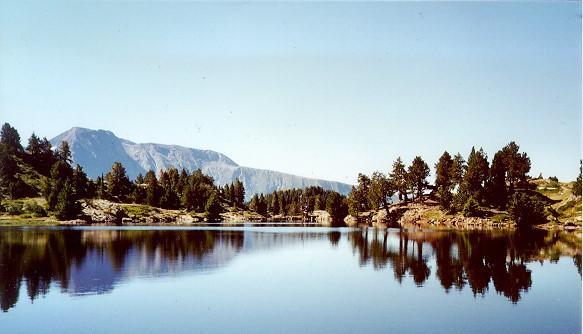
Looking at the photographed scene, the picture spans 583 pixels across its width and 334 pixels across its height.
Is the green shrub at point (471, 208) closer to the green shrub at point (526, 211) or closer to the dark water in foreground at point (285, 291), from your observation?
the green shrub at point (526, 211)

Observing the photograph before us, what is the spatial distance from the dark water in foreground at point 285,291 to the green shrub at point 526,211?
→ 3490 inches

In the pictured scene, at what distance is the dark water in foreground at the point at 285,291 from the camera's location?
3622cm

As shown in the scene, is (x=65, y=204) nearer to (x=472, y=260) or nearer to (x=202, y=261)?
(x=202, y=261)

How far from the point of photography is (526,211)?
167875 mm

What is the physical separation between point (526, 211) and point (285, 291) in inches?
5832

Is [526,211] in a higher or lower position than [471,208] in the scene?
lower

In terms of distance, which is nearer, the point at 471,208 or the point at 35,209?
the point at 471,208

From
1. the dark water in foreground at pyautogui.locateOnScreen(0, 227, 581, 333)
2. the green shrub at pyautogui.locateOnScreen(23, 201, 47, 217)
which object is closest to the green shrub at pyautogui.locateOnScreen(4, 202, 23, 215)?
the green shrub at pyautogui.locateOnScreen(23, 201, 47, 217)

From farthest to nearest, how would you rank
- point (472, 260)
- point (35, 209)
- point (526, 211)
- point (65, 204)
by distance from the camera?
point (35, 209)
point (65, 204)
point (526, 211)
point (472, 260)

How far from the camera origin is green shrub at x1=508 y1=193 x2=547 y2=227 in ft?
549

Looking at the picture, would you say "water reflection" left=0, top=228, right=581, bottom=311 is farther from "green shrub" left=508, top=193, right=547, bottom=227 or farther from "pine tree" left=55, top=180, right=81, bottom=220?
"pine tree" left=55, top=180, right=81, bottom=220

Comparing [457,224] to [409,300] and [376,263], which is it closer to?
[376,263]

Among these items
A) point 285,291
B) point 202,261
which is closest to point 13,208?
point 202,261

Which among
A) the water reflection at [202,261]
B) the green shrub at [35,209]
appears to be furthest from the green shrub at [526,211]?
the green shrub at [35,209]
